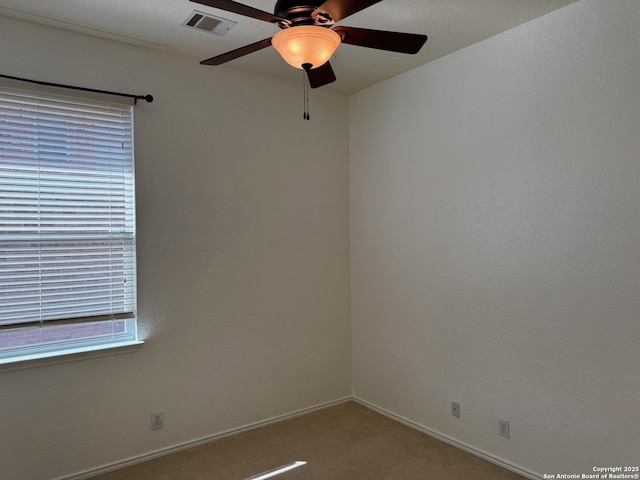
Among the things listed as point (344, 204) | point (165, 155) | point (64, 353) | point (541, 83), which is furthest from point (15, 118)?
point (541, 83)

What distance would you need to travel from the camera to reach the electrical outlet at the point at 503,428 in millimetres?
2828

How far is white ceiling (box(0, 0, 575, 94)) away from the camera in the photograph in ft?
7.93

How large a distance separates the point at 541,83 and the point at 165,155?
240 cm

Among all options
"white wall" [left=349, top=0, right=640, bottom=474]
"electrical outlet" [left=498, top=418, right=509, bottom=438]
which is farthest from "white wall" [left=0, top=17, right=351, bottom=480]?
"electrical outlet" [left=498, top=418, right=509, bottom=438]

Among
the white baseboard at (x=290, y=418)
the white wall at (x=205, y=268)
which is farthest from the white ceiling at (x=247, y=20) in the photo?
the white baseboard at (x=290, y=418)

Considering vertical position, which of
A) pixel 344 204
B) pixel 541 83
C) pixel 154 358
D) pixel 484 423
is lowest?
pixel 484 423

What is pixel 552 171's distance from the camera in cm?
260

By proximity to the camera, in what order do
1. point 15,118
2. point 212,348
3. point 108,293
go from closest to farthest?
point 15,118
point 108,293
point 212,348

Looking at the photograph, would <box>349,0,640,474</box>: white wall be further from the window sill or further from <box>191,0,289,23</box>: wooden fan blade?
the window sill

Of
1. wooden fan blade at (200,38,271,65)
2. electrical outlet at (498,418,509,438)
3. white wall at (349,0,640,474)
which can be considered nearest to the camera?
wooden fan blade at (200,38,271,65)

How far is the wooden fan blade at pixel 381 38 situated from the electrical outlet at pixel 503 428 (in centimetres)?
229

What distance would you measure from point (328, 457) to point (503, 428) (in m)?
1.14

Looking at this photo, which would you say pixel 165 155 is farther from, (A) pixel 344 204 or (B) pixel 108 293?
(A) pixel 344 204

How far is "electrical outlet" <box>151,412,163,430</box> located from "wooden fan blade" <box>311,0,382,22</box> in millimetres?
2647
